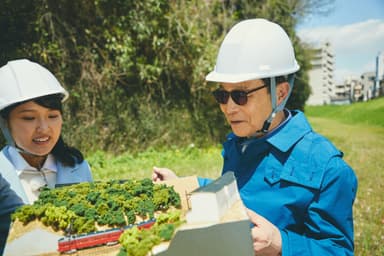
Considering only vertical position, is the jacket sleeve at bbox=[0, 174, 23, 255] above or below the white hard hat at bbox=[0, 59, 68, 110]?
below

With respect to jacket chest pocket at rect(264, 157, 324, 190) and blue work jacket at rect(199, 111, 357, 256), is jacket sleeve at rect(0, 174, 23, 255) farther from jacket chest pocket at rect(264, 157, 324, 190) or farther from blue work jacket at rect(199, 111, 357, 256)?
jacket chest pocket at rect(264, 157, 324, 190)

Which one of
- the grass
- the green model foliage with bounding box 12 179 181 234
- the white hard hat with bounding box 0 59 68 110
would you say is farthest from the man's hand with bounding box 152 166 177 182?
the grass

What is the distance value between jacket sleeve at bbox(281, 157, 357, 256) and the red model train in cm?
93

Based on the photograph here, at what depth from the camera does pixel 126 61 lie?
10.2m

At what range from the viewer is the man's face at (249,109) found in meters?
2.35

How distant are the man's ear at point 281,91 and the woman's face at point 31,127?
5.79 feet

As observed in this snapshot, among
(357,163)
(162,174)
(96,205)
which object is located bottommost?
(357,163)

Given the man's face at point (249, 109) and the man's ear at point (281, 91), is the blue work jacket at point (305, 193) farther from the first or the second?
the man's ear at point (281, 91)

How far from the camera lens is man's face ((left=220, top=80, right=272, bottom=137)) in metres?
2.35

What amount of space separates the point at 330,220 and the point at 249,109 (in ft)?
2.81

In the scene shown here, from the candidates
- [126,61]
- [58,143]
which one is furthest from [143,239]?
[126,61]

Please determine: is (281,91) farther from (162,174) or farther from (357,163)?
(357,163)

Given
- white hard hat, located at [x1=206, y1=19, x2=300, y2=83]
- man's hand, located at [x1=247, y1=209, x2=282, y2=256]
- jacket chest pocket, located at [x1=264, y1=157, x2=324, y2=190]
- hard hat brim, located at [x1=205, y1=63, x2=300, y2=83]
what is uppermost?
white hard hat, located at [x1=206, y1=19, x2=300, y2=83]

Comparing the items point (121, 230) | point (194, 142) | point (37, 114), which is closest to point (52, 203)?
point (121, 230)
